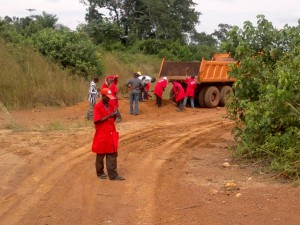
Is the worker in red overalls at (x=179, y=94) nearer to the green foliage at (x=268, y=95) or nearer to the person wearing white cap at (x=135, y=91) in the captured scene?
the person wearing white cap at (x=135, y=91)

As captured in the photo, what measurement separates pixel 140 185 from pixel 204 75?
39.4 feet

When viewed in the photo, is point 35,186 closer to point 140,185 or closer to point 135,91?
point 140,185

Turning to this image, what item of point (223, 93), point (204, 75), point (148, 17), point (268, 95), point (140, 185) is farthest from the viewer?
point (148, 17)

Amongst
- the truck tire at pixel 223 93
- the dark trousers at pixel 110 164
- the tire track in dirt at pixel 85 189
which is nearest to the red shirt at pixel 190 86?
the truck tire at pixel 223 93

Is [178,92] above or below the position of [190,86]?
below

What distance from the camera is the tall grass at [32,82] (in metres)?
19.4

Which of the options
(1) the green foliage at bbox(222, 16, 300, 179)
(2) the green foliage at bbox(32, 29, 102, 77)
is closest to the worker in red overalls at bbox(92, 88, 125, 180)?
(1) the green foliage at bbox(222, 16, 300, 179)

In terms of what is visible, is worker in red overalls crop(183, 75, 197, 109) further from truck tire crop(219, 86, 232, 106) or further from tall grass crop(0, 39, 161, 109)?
tall grass crop(0, 39, 161, 109)

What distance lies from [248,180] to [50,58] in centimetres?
1583

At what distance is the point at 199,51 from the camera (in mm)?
40688

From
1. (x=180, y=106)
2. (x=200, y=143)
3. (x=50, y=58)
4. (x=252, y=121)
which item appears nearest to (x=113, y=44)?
(x=50, y=58)

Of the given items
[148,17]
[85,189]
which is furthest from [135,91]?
[148,17]

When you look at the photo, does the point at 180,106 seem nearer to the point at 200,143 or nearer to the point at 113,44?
the point at 200,143

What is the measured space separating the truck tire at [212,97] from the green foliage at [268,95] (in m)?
9.71
